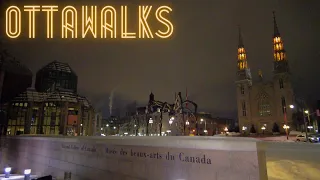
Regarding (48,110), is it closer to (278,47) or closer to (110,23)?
(110,23)

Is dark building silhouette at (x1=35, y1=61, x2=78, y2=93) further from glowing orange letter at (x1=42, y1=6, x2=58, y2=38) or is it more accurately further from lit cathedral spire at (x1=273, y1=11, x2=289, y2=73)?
lit cathedral spire at (x1=273, y1=11, x2=289, y2=73)

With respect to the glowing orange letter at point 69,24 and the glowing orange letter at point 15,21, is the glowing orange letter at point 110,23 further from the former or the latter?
the glowing orange letter at point 15,21

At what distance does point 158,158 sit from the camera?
767cm

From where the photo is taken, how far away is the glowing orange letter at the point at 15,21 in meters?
9.48

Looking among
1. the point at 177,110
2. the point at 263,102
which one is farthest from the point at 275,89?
the point at 177,110

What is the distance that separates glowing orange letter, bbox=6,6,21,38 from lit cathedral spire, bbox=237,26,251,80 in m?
111

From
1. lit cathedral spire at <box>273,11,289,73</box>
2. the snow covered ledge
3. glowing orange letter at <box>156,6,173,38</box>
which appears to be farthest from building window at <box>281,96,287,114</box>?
glowing orange letter at <box>156,6,173,38</box>

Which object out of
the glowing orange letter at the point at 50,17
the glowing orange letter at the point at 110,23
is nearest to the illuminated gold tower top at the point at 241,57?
the glowing orange letter at the point at 110,23

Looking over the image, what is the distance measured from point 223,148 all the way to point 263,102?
10375 centimetres

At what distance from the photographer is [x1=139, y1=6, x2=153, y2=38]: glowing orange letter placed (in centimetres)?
947

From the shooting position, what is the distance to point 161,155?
7.61 m

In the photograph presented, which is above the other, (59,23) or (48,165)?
(59,23)

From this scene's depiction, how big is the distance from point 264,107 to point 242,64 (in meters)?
26.3

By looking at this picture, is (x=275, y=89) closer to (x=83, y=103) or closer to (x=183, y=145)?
(x=83, y=103)
